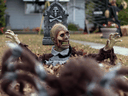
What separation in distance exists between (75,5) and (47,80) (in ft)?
58.4

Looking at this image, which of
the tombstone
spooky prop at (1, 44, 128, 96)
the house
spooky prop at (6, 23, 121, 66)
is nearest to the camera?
spooky prop at (1, 44, 128, 96)

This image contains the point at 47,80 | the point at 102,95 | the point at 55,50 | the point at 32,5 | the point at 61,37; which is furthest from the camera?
the point at 32,5

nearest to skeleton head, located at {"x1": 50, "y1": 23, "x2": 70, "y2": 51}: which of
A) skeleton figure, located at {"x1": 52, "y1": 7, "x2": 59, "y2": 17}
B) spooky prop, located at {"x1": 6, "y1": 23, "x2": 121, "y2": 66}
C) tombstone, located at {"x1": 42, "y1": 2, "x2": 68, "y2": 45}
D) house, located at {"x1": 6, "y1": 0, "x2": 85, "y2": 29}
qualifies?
spooky prop, located at {"x1": 6, "y1": 23, "x2": 121, "y2": 66}

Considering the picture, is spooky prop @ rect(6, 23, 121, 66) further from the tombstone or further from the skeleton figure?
the skeleton figure

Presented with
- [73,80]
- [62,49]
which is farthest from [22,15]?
[73,80]

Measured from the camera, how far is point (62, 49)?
2.84 meters

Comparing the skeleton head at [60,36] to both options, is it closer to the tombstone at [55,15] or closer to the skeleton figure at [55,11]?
the tombstone at [55,15]

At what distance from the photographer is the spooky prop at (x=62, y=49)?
260 centimetres

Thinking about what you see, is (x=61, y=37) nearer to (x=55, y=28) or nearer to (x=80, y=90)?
(x=55, y=28)

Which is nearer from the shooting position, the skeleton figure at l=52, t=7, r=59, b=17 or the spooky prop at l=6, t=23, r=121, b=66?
the spooky prop at l=6, t=23, r=121, b=66

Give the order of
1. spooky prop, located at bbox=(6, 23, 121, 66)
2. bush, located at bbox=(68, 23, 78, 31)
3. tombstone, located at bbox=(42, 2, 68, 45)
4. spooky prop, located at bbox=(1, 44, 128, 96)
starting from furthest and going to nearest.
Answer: bush, located at bbox=(68, 23, 78, 31)
tombstone, located at bbox=(42, 2, 68, 45)
spooky prop, located at bbox=(6, 23, 121, 66)
spooky prop, located at bbox=(1, 44, 128, 96)

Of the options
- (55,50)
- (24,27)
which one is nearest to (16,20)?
(24,27)

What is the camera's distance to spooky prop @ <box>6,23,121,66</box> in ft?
8.52

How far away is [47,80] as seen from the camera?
74 cm
